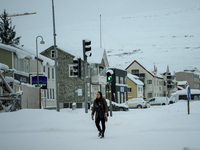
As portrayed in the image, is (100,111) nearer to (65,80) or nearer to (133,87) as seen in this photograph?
A: (65,80)

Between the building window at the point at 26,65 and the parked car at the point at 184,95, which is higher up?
the building window at the point at 26,65

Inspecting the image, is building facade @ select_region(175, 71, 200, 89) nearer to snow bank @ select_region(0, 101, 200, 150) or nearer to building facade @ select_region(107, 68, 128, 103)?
building facade @ select_region(107, 68, 128, 103)

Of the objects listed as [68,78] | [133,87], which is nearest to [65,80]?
[68,78]

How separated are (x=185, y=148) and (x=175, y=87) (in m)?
128

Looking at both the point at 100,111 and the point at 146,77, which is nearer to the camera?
the point at 100,111

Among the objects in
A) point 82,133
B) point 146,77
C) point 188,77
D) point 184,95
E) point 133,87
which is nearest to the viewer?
point 82,133

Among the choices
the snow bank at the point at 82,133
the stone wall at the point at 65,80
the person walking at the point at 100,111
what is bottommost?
the snow bank at the point at 82,133

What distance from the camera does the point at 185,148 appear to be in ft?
32.1

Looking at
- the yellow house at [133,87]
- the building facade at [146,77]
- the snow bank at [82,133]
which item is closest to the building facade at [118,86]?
the yellow house at [133,87]

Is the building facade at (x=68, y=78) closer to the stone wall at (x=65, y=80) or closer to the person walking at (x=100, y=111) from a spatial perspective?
the stone wall at (x=65, y=80)

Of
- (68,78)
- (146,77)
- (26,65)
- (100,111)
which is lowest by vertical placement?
(100,111)

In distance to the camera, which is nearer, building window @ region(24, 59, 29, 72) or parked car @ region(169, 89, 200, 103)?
building window @ region(24, 59, 29, 72)

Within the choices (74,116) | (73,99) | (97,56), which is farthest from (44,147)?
(97,56)

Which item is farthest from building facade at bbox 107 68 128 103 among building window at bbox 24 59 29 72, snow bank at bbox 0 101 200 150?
snow bank at bbox 0 101 200 150
